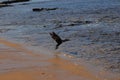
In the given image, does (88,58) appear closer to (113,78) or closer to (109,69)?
(109,69)

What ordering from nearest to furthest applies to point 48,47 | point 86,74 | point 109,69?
point 86,74 → point 109,69 → point 48,47

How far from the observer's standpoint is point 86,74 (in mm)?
8016

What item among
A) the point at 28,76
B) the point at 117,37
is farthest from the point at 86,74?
the point at 117,37

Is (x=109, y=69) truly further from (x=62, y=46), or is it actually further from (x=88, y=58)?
(x=62, y=46)

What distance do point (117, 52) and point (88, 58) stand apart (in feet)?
4.56

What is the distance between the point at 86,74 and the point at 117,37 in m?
7.06

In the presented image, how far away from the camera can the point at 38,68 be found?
8.43 metres

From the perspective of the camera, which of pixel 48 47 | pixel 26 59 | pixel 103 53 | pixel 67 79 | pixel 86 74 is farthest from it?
pixel 48 47

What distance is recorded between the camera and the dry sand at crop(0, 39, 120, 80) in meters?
7.59

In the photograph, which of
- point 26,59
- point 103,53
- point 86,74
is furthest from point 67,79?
point 103,53

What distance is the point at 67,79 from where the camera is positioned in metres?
7.39

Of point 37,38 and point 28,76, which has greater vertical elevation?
point 28,76

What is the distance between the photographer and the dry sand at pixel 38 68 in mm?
7594

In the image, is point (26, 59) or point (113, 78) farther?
point (26, 59)
